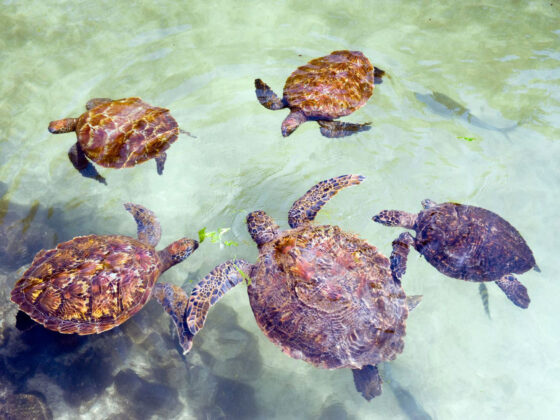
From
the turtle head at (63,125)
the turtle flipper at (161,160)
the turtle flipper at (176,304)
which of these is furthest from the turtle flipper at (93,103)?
the turtle flipper at (176,304)

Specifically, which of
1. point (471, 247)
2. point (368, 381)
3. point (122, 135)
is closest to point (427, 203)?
point (471, 247)

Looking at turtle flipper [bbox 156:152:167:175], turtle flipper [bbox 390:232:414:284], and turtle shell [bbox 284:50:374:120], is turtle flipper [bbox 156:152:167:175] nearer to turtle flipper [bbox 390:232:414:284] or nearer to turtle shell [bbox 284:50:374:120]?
turtle shell [bbox 284:50:374:120]

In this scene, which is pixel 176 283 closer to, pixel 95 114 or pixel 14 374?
pixel 14 374

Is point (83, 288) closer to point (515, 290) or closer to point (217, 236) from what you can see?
point (217, 236)

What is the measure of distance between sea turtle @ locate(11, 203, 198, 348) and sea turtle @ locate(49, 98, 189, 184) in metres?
1.18

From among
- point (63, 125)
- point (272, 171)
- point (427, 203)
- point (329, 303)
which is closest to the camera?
point (329, 303)

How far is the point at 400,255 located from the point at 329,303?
1.29 meters

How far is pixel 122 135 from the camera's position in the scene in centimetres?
465

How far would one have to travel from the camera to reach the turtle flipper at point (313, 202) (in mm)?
4480

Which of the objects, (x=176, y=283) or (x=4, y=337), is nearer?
(x=4, y=337)

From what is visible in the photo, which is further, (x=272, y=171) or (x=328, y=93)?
(x=272, y=171)

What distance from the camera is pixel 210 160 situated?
542 centimetres

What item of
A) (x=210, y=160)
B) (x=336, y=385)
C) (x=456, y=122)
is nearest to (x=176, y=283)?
(x=210, y=160)

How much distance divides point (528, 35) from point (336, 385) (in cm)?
667
